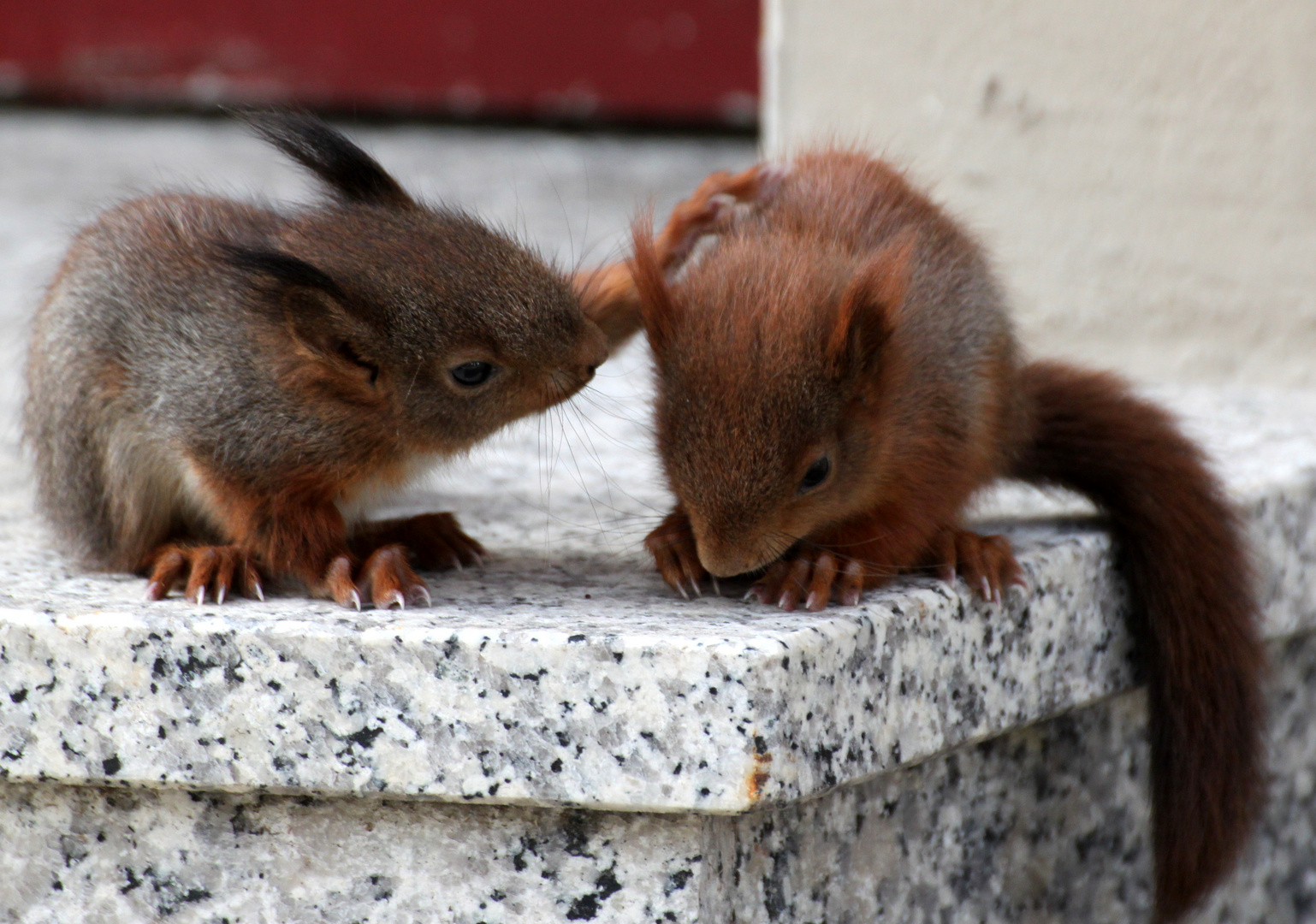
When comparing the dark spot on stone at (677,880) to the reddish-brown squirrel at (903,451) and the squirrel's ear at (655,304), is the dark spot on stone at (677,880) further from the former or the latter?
the squirrel's ear at (655,304)

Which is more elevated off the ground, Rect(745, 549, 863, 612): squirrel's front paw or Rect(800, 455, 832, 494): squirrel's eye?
Rect(800, 455, 832, 494): squirrel's eye

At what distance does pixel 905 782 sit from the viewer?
1.56 meters

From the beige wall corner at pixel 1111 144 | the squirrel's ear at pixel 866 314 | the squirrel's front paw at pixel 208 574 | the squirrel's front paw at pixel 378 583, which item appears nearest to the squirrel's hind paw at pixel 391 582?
the squirrel's front paw at pixel 378 583

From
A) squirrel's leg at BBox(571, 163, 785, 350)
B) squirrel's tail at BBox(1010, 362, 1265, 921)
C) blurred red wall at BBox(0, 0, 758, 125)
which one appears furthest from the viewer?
blurred red wall at BBox(0, 0, 758, 125)

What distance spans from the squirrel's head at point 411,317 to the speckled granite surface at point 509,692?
20 centimetres

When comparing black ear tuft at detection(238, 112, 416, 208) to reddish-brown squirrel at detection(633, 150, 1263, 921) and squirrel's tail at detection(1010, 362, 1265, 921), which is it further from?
squirrel's tail at detection(1010, 362, 1265, 921)

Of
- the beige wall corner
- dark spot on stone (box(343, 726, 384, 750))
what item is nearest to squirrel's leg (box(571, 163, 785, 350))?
dark spot on stone (box(343, 726, 384, 750))

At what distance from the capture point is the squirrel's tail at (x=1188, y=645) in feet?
5.48

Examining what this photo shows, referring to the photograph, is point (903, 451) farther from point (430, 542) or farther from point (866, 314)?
point (430, 542)

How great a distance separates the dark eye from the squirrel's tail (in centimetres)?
65

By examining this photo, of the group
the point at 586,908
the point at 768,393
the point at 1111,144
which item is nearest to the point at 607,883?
the point at 586,908

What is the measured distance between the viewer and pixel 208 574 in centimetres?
154

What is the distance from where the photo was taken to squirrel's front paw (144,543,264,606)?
60.2 inches

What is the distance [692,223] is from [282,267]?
0.55m
